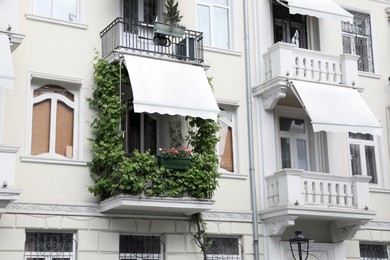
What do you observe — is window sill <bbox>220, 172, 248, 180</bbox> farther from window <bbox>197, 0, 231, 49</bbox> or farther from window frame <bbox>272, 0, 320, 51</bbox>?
window frame <bbox>272, 0, 320, 51</bbox>

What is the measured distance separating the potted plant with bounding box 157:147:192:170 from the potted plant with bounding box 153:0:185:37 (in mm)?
3084

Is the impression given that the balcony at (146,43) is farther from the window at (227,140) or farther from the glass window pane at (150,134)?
the window at (227,140)

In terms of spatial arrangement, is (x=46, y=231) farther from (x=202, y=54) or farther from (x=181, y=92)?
(x=202, y=54)

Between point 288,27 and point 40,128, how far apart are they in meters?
8.79

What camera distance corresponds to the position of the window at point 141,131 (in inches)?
719

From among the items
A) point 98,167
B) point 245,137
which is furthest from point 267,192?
point 98,167

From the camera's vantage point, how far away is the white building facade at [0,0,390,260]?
651 inches

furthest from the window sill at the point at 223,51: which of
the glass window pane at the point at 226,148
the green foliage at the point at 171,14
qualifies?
the glass window pane at the point at 226,148

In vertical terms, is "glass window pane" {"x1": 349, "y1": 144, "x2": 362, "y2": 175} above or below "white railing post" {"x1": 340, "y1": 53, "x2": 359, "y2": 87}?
below

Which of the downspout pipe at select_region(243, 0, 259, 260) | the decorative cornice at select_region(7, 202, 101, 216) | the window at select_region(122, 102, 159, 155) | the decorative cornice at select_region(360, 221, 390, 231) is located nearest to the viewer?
the decorative cornice at select_region(7, 202, 101, 216)

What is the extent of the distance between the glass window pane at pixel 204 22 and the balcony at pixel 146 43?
1.05 meters

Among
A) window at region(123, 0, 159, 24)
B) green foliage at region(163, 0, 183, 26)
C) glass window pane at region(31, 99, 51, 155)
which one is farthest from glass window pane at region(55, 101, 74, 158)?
green foliage at region(163, 0, 183, 26)

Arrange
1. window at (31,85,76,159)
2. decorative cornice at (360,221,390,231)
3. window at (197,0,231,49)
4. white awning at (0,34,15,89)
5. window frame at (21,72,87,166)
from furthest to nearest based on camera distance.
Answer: decorative cornice at (360,221,390,231) < window at (197,0,231,49) < window at (31,85,76,159) < window frame at (21,72,87,166) < white awning at (0,34,15,89)

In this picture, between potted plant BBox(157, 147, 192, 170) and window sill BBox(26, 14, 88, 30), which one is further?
window sill BBox(26, 14, 88, 30)
